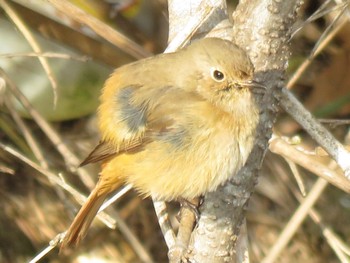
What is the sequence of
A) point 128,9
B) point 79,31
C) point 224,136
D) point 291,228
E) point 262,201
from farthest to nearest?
point 262,201, point 128,9, point 79,31, point 291,228, point 224,136

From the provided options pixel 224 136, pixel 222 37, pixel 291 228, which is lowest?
pixel 291 228

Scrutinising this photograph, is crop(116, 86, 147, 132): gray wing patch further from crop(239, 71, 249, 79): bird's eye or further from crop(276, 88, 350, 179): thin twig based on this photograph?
crop(276, 88, 350, 179): thin twig

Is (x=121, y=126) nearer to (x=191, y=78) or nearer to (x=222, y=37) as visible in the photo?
(x=191, y=78)

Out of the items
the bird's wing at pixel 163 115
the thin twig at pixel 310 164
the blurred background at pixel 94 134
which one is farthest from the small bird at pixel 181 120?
the blurred background at pixel 94 134

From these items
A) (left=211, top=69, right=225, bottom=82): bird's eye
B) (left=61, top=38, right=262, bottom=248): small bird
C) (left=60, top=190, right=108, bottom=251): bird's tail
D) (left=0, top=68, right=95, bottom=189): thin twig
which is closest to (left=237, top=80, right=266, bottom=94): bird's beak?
(left=61, top=38, right=262, bottom=248): small bird

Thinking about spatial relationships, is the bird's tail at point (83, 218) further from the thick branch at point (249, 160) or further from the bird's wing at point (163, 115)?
the thick branch at point (249, 160)

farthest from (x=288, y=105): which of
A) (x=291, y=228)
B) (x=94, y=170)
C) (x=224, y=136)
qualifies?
(x=94, y=170)

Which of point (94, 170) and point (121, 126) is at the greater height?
point (121, 126)

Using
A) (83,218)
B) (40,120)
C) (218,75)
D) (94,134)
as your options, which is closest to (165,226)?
(83,218)
